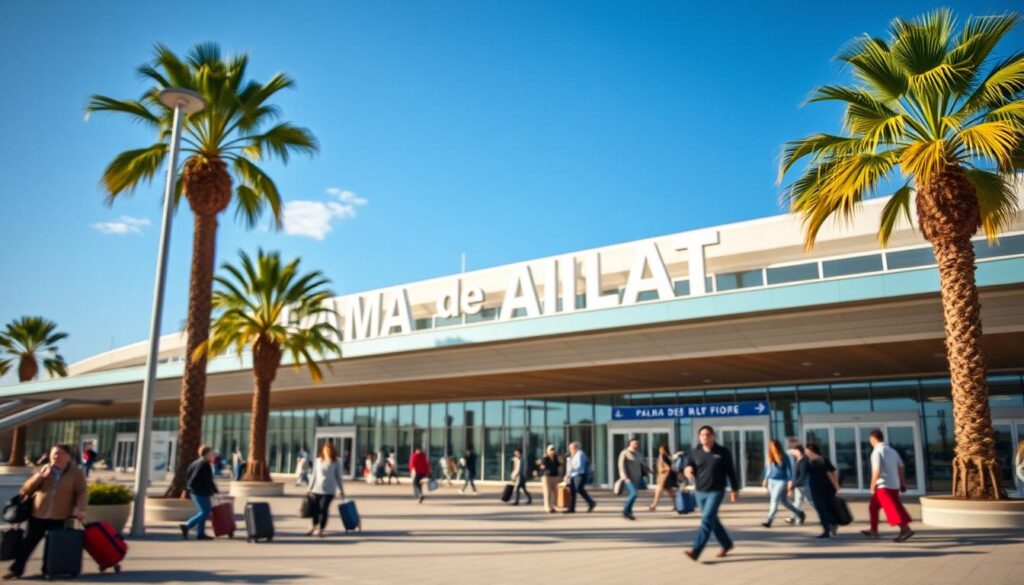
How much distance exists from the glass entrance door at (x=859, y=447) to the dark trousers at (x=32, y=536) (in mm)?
21470

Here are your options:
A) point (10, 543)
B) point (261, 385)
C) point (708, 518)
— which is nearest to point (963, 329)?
point (708, 518)

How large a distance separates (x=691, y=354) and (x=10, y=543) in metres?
17.7

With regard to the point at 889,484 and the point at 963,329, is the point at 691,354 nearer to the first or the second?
the point at 963,329

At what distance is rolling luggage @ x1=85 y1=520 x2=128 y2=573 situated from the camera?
911 cm

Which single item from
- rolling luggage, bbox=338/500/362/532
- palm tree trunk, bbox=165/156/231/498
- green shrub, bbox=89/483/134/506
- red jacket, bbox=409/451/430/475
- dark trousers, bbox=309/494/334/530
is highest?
palm tree trunk, bbox=165/156/231/498

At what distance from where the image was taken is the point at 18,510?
354 inches

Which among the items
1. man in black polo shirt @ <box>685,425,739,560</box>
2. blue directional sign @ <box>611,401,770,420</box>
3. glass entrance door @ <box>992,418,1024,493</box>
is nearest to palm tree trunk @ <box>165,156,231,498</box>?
man in black polo shirt @ <box>685,425,739,560</box>

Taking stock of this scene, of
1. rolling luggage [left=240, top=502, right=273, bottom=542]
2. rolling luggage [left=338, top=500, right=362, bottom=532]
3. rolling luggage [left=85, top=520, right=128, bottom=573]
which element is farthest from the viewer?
rolling luggage [left=338, top=500, right=362, bottom=532]

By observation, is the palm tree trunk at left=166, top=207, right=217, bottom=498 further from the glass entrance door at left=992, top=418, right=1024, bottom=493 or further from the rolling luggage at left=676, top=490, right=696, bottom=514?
the glass entrance door at left=992, top=418, right=1024, bottom=493

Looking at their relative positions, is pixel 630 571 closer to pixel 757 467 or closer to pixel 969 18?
pixel 969 18

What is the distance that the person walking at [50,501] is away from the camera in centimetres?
898

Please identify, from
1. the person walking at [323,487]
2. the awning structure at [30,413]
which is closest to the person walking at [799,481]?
the person walking at [323,487]

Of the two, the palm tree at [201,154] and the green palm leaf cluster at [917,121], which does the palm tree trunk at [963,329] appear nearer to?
the green palm leaf cluster at [917,121]

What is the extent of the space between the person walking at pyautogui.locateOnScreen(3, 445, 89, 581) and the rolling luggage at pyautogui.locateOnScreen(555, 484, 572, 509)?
1200cm
